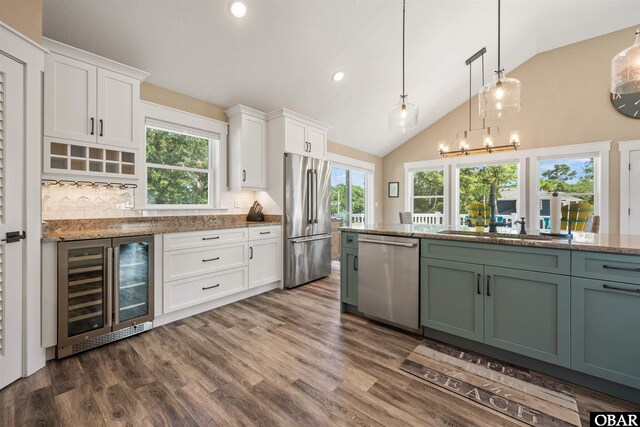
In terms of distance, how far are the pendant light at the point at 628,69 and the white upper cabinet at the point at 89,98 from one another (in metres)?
4.05

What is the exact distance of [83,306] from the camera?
7.52 feet

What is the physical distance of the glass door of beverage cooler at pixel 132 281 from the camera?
2438 mm

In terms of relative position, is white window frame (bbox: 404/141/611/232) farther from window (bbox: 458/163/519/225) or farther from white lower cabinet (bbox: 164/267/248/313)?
white lower cabinet (bbox: 164/267/248/313)

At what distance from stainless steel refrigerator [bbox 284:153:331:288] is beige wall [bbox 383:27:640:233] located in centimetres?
399

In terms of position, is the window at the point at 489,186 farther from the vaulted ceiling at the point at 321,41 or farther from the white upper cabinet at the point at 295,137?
the white upper cabinet at the point at 295,137

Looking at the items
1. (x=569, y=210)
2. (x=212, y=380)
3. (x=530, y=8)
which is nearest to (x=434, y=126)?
(x=530, y=8)

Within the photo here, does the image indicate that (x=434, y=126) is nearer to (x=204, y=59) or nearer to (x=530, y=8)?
(x=530, y=8)

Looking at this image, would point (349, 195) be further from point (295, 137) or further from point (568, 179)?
point (568, 179)

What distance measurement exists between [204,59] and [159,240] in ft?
6.99

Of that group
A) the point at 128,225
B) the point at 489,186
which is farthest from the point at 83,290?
the point at 489,186

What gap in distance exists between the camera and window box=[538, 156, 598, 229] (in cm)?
493

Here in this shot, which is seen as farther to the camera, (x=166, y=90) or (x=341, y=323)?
(x=166, y=90)

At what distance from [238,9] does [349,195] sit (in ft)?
14.3

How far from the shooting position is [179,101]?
11.8 ft
